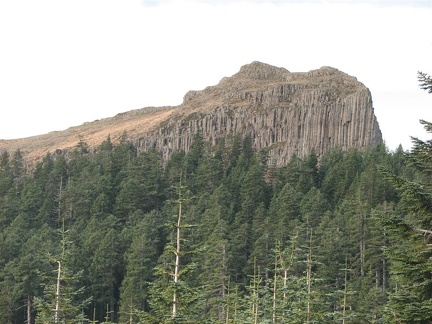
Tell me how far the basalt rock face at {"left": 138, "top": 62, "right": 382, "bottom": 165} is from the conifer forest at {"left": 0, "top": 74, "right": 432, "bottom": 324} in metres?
9.56

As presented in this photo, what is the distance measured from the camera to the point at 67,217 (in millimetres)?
90312

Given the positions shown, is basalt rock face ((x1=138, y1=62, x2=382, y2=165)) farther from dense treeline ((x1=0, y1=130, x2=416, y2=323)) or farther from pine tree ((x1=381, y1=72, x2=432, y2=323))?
pine tree ((x1=381, y1=72, x2=432, y2=323))

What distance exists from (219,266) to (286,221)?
40.9 ft

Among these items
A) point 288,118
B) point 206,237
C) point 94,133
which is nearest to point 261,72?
point 288,118

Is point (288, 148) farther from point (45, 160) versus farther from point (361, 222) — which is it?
point (361, 222)

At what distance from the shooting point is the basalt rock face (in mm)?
114750

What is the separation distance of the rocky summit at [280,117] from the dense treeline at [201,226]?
35.7ft

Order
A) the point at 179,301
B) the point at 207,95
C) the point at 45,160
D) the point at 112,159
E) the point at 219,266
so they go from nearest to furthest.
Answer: the point at 179,301, the point at 219,266, the point at 112,159, the point at 45,160, the point at 207,95

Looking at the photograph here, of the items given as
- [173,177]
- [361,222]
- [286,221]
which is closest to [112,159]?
[173,177]

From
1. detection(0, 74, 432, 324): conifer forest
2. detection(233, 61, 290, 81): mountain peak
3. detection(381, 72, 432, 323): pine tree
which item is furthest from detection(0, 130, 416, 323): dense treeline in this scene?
detection(233, 61, 290, 81): mountain peak

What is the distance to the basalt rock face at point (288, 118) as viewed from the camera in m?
115

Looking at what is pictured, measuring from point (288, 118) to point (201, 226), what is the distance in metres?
53.1

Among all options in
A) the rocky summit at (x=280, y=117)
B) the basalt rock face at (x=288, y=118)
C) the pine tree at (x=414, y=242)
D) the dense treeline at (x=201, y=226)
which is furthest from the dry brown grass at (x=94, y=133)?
the pine tree at (x=414, y=242)

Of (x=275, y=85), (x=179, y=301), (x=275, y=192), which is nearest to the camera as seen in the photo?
(x=179, y=301)
